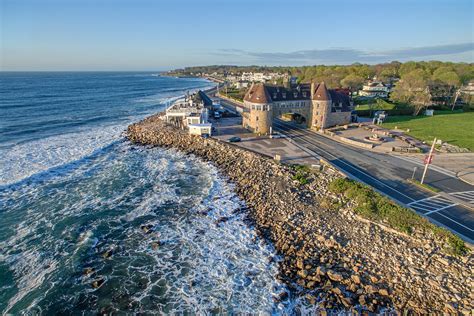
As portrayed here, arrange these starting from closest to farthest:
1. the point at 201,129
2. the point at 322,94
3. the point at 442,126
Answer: the point at 201,129 < the point at 322,94 < the point at 442,126

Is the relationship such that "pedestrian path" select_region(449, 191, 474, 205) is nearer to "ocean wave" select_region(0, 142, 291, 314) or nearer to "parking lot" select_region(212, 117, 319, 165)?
"parking lot" select_region(212, 117, 319, 165)

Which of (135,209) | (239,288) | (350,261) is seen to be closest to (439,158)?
(350,261)

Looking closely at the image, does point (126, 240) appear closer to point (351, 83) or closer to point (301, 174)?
point (301, 174)

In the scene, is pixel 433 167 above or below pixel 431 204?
above

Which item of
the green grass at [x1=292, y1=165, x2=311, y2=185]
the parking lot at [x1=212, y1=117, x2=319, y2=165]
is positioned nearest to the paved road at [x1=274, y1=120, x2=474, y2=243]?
the parking lot at [x1=212, y1=117, x2=319, y2=165]

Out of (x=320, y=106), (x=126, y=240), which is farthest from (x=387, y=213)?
(x=320, y=106)

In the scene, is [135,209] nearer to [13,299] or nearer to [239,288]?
[13,299]

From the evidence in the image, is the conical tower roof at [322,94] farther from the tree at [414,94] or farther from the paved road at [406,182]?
the tree at [414,94]
